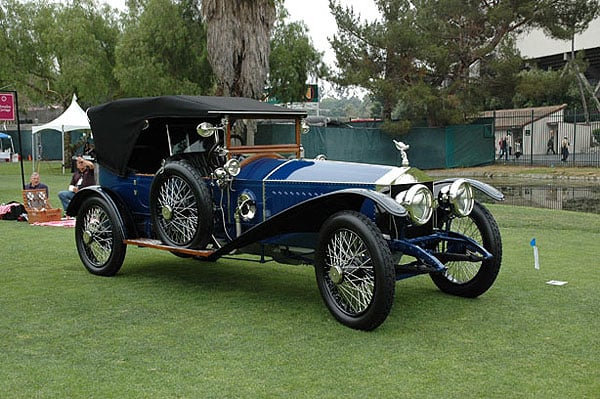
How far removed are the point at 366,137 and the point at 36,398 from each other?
26.6 m

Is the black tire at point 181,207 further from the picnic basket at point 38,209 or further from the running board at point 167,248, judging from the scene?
the picnic basket at point 38,209

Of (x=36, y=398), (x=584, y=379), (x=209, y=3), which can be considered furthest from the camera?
(x=209, y=3)

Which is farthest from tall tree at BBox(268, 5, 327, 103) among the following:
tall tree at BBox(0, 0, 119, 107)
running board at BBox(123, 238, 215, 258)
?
running board at BBox(123, 238, 215, 258)

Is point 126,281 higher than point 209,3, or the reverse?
point 209,3

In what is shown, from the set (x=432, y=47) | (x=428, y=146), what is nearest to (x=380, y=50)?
(x=432, y=47)

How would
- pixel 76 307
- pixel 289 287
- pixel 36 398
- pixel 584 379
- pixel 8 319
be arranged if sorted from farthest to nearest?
1. pixel 289 287
2. pixel 76 307
3. pixel 8 319
4. pixel 584 379
5. pixel 36 398

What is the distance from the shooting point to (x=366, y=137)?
29.5m

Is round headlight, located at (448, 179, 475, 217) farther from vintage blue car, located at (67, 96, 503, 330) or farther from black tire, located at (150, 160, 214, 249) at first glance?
black tire, located at (150, 160, 214, 249)

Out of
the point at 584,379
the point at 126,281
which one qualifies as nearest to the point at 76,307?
the point at 126,281

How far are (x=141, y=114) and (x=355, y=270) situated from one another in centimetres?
297

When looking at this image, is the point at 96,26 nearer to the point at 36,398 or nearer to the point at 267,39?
the point at 267,39

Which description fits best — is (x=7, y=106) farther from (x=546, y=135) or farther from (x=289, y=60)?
(x=546, y=135)

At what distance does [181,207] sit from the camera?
6.07 meters

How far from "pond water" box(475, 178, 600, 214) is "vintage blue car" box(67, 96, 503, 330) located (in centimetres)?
1000
